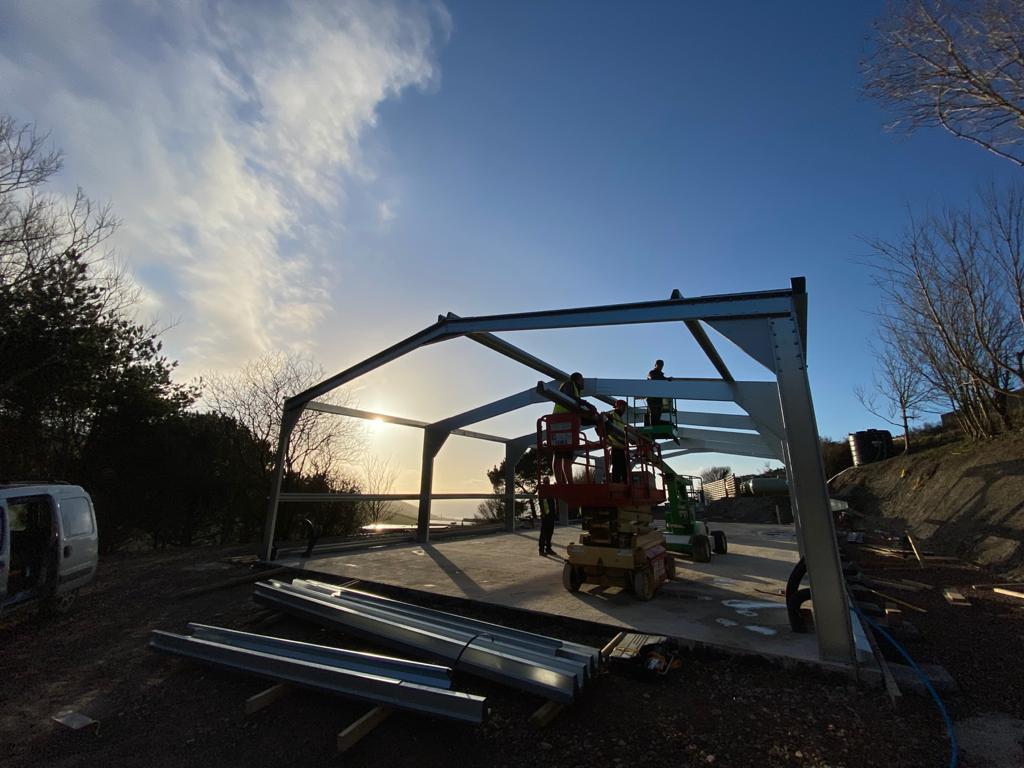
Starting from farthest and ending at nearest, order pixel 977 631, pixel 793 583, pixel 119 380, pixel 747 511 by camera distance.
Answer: pixel 747 511
pixel 119 380
pixel 977 631
pixel 793 583

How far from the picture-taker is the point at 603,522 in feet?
21.1

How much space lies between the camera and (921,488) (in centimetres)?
1561

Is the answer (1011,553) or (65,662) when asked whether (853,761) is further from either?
(1011,553)

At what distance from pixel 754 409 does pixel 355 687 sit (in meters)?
7.50

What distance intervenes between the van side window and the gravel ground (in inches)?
68.5

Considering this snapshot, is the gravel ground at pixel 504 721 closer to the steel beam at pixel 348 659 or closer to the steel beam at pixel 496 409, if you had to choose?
the steel beam at pixel 348 659

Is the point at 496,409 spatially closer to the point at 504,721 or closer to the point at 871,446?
the point at 504,721

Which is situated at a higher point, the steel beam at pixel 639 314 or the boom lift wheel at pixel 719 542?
the steel beam at pixel 639 314

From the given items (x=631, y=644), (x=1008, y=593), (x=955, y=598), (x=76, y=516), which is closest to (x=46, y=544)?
(x=76, y=516)

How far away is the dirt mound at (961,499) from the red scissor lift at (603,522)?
24.9 feet

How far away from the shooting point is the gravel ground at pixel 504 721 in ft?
9.68

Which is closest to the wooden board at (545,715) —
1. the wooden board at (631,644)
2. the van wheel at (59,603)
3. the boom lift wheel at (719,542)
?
the wooden board at (631,644)

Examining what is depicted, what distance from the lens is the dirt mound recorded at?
9.75 meters

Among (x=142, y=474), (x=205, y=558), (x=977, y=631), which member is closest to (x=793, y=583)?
(x=977, y=631)
